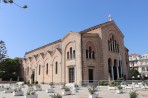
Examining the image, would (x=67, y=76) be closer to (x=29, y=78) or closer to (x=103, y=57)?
(x=103, y=57)

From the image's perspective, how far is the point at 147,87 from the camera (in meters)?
26.4

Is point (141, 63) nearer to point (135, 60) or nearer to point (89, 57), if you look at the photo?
point (135, 60)

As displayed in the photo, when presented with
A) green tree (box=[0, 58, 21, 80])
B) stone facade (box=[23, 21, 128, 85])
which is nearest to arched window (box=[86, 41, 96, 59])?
stone facade (box=[23, 21, 128, 85])

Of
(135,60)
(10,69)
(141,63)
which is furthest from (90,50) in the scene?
(135,60)

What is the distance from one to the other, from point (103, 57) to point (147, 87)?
1166 centimetres

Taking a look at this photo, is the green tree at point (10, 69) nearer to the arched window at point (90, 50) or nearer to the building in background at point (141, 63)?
the arched window at point (90, 50)

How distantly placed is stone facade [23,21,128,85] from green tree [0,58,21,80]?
68.0ft

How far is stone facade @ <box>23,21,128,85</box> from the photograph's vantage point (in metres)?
36.0

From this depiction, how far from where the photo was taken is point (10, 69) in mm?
61656

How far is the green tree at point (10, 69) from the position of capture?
60.4 m

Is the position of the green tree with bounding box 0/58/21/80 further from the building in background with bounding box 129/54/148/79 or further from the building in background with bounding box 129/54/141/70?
the building in background with bounding box 129/54/141/70

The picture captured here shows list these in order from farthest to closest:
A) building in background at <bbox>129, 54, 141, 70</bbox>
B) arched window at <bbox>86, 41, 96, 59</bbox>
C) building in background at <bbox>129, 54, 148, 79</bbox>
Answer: building in background at <bbox>129, 54, 141, 70</bbox>, building in background at <bbox>129, 54, 148, 79</bbox>, arched window at <bbox>86, 41, 96, 59</bbox>

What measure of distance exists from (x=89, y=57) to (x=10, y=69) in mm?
34013

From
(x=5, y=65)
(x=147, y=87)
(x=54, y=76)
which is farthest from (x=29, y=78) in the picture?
(x=147, y=87)
